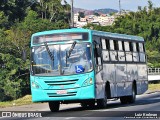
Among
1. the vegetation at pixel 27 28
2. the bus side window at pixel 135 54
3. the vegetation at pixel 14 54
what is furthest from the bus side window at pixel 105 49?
the vegetation at pixel 14 54

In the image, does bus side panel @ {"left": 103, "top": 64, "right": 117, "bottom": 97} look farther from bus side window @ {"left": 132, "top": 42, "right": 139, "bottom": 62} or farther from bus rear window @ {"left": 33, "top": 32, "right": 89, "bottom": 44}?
bus side window @ {"left": 132, "top": 42, "right": 139, "bottom": 62}

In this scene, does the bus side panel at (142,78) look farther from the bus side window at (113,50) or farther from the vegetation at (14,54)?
the vegetation at (14,54)

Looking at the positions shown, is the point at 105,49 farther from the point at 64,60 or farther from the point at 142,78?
the point at 142,78

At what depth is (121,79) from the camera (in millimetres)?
26562

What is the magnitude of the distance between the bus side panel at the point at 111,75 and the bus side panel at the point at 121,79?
1.73 ft

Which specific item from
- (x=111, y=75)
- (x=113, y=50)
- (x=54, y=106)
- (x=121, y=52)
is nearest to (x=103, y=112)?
(x=54, y=106)

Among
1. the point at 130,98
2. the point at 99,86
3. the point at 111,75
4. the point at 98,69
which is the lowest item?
the point at 130,98

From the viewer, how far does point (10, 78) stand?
5650 centimetres

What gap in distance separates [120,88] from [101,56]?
3.20 meters

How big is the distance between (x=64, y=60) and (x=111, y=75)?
3486 millimetres

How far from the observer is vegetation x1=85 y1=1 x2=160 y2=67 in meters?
95.6

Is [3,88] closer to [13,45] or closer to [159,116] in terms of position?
[13,45]

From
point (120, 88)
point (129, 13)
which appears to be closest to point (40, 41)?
point (120, 88)

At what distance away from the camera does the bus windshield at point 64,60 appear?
22.1 meters
